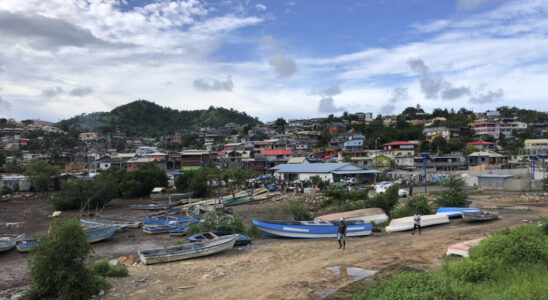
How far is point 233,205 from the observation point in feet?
119

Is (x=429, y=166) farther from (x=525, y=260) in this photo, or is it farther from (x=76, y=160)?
(x=76, y=160)

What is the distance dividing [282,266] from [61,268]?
6.68 meters

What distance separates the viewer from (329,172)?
143 ft

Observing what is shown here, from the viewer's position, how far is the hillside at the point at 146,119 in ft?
481

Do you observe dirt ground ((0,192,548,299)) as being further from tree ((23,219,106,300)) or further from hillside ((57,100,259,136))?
hillside ((57,100,259,136))

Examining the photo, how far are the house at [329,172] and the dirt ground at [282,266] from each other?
77.3ft

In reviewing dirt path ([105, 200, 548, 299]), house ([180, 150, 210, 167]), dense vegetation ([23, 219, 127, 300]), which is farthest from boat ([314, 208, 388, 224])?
house ([180, 150, 210, 167])

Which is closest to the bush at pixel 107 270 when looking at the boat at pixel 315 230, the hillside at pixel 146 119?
the boat at pixel 315 230

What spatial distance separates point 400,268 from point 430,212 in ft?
37.7

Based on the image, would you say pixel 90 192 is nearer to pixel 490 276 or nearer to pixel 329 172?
pixel 329 172

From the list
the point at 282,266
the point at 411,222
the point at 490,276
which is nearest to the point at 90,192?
the point at 282,266

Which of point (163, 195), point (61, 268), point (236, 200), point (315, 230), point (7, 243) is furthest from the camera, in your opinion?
point (163, 195)

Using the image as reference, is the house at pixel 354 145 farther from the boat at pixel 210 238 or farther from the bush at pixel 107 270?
the bush at pixel 107 270

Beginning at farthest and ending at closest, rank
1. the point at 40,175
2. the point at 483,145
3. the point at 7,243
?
the point at 483,145
the point at 40,175
the point at 7,243
